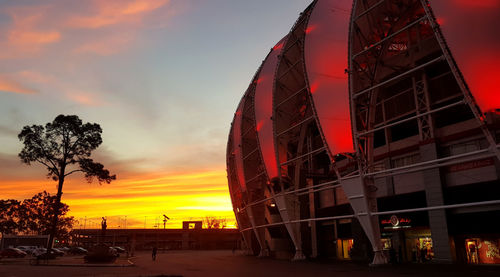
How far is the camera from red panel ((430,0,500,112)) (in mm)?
18750

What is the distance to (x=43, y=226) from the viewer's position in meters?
87.7

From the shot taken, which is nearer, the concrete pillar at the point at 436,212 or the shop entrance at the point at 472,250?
the shop entrance at the point at 472,250

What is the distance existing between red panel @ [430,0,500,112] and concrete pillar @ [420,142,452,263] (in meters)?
9.16

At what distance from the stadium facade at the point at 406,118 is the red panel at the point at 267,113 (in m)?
0.18

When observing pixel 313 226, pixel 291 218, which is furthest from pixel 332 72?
Result: pixel 313 226

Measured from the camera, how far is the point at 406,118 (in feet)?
97.6

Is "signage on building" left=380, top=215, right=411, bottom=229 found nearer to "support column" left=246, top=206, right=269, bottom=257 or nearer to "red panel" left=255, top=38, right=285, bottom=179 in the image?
"red panel" left=255, top=38, right=285, bottom=179

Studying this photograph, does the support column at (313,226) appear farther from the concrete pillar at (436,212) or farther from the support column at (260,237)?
the concrete pillar at (436,212)

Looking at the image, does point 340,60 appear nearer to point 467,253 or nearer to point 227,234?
point 467,253

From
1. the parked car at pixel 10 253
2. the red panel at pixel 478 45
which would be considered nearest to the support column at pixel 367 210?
the red panel at pixel 478 45

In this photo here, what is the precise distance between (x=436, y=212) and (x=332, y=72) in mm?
12583

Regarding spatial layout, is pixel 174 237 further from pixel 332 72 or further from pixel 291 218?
pixel 332 72

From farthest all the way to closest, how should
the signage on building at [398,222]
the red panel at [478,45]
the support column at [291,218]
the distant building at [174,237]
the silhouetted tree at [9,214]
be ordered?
the distant building at [174,237] → the silhouetted tree at [9,214] → the support column at [291,218] → the signage on building at [398,222] → the red panel at [478,45]

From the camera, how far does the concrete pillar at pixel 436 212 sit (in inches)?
1046
